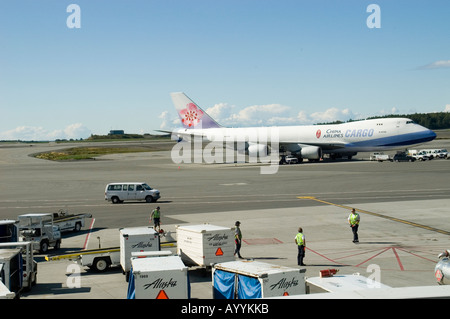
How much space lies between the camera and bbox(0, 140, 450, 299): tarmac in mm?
22859

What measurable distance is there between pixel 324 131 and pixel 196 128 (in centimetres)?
2473

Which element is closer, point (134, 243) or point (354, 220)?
point (134, 243)

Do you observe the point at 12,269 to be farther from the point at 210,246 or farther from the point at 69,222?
the point at 69,222

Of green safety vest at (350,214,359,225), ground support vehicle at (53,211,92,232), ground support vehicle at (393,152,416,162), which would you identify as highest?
ground support vehicle at (393,152,416,162)

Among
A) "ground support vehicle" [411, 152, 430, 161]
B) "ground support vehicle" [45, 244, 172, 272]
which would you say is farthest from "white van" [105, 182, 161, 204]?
"ground support vehicle" [411, 152, 430, 161]

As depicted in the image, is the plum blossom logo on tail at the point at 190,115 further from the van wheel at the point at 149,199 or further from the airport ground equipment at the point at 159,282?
the airport ground equipment at the point at 159,282

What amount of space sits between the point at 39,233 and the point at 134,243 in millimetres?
8903

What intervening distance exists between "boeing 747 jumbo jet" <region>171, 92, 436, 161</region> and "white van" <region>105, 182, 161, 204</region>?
Result: 138 ft

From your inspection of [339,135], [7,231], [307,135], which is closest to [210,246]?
[7,231]

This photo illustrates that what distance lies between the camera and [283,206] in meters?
42.7

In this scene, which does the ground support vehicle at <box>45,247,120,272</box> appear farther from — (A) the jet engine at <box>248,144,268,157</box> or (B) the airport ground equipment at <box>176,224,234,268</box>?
(A) the jet engine at <box>248,144,268,157</box>

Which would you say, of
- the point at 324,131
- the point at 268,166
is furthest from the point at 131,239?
the point at 324,131

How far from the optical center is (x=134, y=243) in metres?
22.8

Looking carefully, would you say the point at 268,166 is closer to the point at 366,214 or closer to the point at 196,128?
the point at 196,128
